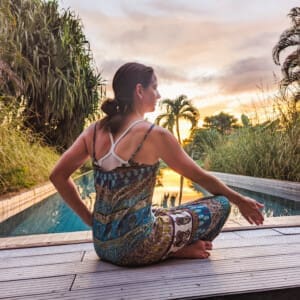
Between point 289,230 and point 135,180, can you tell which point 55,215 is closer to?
point 289,230

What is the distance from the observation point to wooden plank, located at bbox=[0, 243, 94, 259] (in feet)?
5.12

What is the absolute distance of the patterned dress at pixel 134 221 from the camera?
49.6 inches

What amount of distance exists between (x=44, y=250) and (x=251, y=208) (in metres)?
0.97

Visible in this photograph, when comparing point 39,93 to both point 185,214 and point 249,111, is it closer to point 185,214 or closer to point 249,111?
point 249,111

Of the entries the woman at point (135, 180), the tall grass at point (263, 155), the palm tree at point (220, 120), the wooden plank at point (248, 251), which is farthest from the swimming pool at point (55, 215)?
the palm tree at point (220, 120)

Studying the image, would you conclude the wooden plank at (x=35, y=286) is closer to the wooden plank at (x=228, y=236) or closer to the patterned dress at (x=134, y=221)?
the patterned dress at (x=134, y=221)

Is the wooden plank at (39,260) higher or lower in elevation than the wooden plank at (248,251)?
lower

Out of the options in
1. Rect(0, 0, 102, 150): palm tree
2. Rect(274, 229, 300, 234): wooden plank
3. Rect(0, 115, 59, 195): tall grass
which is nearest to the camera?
Rect(274, 229, 300, 234): wooden plank

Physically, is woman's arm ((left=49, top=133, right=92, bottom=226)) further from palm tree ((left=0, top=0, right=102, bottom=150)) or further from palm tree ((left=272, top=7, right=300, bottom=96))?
palm tree ((left=272, top=7, right=300, bottom=96))

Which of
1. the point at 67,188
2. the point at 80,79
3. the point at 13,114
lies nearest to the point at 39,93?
the point at 80,79

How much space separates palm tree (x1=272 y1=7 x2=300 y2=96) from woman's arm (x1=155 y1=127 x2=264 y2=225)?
20.3ft

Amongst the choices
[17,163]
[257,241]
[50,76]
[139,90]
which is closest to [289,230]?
[257,241]

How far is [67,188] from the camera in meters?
1.42

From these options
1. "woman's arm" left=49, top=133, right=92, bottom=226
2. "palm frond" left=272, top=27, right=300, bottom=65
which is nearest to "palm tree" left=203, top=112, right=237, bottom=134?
"palm frond" left=272, top=27, right=300, bottom=65
